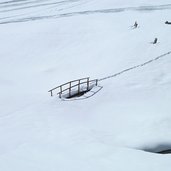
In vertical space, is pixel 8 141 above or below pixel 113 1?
below

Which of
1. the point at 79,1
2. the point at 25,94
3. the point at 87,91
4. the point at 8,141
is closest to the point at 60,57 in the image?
the point at 25,94

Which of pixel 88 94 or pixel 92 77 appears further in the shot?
pixel 92 77

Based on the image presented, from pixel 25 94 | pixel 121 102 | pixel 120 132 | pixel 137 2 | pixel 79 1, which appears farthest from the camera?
pixel 79 1

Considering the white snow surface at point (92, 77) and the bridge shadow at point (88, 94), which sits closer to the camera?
the white snow surface at point (92, 77)

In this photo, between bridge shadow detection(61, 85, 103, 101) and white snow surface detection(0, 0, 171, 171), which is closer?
white snow surface detection(0, 0, 171, 171)

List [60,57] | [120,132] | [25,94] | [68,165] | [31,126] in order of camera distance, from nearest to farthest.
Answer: [68,165]
[120,132]
[31,126]
[25,94]
[60,57]

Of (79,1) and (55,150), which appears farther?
(79,1)

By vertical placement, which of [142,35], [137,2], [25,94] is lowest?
[25,94]

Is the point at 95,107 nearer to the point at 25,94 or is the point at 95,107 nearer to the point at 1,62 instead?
the point at 25,94
